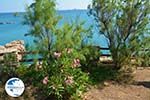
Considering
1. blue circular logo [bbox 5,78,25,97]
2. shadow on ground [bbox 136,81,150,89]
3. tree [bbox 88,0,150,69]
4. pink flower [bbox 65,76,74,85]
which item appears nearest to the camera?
blue circular logo [bbox 5,78,25,97]

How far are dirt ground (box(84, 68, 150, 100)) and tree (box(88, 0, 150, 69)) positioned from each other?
1102 mm

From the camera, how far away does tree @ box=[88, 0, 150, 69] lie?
1352cm

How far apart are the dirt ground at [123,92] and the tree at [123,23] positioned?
110cm

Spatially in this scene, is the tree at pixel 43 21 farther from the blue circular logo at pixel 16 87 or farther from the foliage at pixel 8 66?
the blue circular logo at pixel 16 87

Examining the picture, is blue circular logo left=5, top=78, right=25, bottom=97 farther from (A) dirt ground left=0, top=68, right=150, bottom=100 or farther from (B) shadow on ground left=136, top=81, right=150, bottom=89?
(B) shadow on ground left=136, top=81, right=150, bottom=89

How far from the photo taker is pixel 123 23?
13594mm

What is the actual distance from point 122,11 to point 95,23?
3.46 feet

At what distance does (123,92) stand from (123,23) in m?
2.46

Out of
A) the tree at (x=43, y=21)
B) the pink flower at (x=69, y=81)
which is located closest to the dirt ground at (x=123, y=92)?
the pink flower at (x=69, y=81)

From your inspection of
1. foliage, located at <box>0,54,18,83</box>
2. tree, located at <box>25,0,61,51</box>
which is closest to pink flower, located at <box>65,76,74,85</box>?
tree, located at <box>25,0,61,51</box>

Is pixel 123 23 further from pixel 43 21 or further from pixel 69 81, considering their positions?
pixel 69 81

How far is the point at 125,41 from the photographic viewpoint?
13.9 meters

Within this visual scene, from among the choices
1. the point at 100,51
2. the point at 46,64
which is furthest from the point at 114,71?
the point at 46,64

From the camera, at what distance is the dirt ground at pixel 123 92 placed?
11.9 meters
